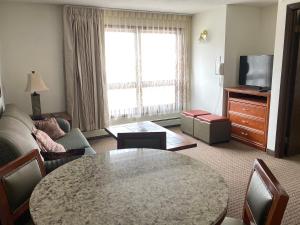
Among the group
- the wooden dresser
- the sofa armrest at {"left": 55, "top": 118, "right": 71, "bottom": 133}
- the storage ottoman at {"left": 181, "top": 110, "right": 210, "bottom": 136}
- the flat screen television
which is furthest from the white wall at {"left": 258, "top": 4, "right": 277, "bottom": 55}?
the sofa armrest at {"left": 55, "top": 118, "right": 71, "bottom": 133}

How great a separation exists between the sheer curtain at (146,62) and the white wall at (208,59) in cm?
18

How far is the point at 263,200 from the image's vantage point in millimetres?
1217

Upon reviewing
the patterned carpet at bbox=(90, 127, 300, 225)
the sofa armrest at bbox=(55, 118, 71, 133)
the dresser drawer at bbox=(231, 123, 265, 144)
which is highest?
the sofa armrest at bbox=(55, 118, 71, 133)

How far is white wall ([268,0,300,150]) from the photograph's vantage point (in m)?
3.46

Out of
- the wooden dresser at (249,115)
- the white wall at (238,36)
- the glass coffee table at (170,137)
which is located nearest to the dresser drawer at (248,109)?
the wooden dresser at (249,115)

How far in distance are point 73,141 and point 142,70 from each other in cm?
230

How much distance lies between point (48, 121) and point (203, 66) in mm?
3145

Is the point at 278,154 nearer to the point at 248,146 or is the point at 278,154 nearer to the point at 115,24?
the point at 248,146

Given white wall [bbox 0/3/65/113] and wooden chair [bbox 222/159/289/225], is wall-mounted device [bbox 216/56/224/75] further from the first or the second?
wooden chair [bbox 222/159/289/225]

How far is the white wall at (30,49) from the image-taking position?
3.91 meters

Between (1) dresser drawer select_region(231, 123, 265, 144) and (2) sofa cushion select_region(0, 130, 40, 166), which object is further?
(1) dresser drawer select_region(231, 123, 265, 144)

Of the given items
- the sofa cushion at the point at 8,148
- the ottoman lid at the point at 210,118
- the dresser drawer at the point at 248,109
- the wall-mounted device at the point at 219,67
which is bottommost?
the ottoman lid at the point at 210,118

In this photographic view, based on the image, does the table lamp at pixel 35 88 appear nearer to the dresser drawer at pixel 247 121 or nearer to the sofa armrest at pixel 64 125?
the sofa armrest at pixel 64 125

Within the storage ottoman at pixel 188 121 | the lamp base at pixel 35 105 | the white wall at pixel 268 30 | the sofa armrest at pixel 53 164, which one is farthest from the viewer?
the storage ottoman at pixel 188 121
